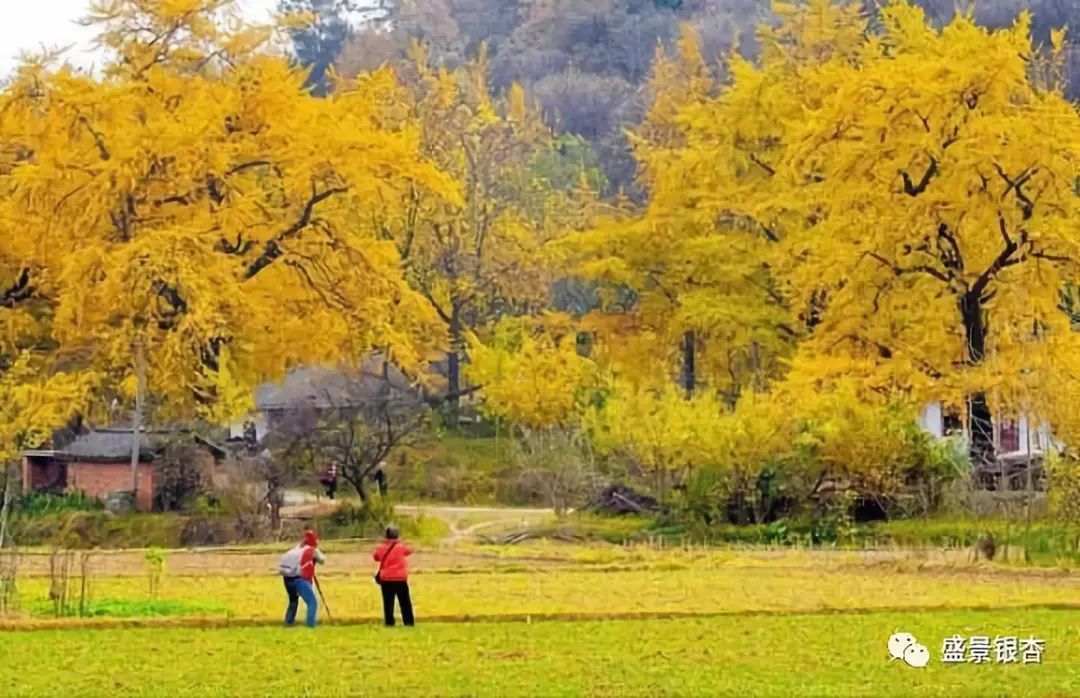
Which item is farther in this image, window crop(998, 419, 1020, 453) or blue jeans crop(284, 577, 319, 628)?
window crop(998, 419, 1020, 453)

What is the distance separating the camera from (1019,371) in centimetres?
2955

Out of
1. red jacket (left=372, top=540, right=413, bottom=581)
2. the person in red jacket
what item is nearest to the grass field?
the person in red jacket

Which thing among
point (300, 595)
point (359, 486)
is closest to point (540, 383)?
point (359, 486)

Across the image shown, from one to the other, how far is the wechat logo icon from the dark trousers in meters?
4.72

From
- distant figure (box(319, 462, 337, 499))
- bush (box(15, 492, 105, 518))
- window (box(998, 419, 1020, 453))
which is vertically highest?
window (box(998, 419, 1020, 453))

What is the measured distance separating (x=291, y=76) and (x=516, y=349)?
11229mm

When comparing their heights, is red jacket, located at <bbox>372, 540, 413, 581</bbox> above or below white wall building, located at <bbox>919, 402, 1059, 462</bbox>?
below

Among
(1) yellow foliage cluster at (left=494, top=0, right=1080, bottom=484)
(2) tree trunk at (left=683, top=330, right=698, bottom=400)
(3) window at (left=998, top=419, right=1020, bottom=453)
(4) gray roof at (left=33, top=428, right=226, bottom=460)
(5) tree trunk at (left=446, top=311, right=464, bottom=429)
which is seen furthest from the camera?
(5) tree trunk at (left=446, top=311, right=464, bottom=429)

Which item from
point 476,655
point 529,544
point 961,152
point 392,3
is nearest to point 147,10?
point 529,544

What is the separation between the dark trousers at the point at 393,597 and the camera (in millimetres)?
16422

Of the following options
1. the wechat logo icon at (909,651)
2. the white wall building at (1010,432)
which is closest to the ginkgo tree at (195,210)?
the white wall building at (1010,432)

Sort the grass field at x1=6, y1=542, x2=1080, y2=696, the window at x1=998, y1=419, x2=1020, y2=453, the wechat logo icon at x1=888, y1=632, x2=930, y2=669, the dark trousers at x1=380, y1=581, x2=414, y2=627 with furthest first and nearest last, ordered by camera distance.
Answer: the window at x1=998, y1=419, x2=1020, y2=453 → the dark trousers at x1=380, y1=581, x2=414, y2=627 → the wechat logo icon at x1=888, y1=632, x2=930, y2=669 → the grass field at x1=6, y1=542, x2=1080, y2=696

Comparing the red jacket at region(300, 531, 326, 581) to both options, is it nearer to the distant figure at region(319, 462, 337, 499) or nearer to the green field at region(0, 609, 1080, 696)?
the green field at region(0, 609, 1080, 696)

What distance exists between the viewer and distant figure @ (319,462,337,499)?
3219 centimetres
